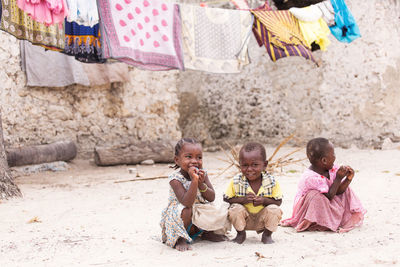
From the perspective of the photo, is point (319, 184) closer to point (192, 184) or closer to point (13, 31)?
point (192, 184)

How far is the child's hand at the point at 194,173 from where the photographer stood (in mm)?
2301

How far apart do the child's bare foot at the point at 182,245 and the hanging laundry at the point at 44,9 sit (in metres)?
2.47

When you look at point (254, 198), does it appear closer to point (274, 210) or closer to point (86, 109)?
point (274, 210)

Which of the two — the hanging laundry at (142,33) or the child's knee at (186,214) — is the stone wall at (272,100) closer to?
the hanging laundry at (142,33)

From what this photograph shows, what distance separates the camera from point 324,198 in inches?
108

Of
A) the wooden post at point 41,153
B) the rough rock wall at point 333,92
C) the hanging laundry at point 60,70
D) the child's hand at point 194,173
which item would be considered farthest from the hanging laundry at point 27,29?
the rough rock wall at point 333,92

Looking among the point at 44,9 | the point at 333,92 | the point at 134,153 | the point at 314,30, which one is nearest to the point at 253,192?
the point at 44,9

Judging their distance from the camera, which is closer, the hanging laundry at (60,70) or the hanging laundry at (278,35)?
the hanging laundry at (278,35)

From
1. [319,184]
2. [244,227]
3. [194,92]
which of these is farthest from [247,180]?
[194,92]

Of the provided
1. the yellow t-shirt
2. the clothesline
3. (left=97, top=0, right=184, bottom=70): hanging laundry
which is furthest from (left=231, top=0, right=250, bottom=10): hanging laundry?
the yellow t-shirt

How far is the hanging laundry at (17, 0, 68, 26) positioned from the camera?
358 centimetres

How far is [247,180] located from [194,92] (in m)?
7.43

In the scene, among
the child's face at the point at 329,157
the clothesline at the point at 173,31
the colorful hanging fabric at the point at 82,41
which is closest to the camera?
the child's face at the point at 329,157

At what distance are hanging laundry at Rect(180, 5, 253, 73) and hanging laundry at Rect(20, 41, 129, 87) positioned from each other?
2.03m
